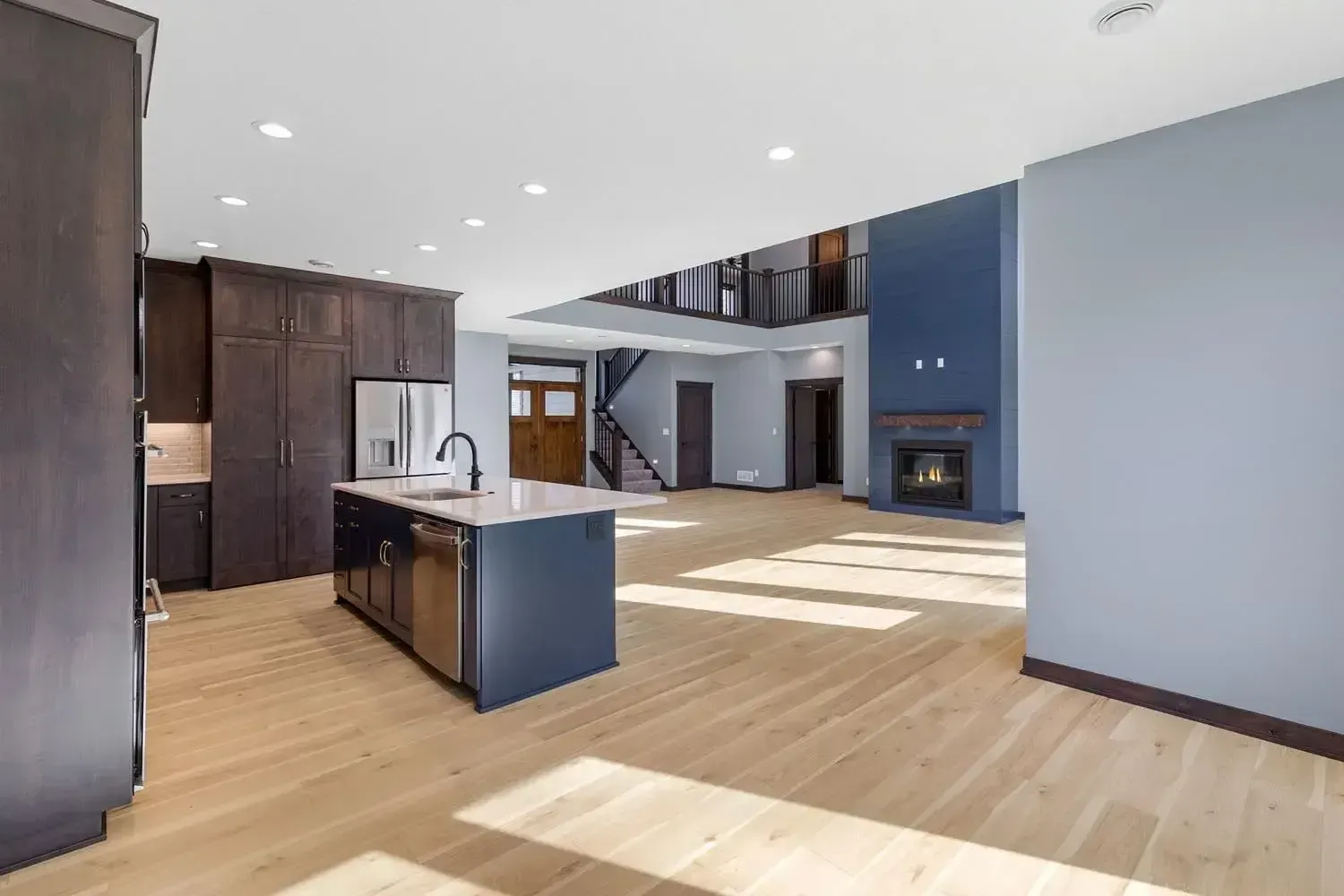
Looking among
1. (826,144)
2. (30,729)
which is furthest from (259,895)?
(826,144)

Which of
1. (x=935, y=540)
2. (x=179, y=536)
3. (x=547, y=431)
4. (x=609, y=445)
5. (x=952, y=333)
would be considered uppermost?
(x=952, y=333)

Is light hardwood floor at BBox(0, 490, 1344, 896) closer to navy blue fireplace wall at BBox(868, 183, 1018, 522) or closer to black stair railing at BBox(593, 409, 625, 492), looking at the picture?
navy blue fireplace wall at BBox(868, 183, 1018, 522)

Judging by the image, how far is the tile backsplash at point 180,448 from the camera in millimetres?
5273

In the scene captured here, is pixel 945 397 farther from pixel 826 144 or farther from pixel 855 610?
pixel 826 144

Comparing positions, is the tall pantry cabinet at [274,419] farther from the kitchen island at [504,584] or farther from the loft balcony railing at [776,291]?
the loft balcony railing at [776,291]

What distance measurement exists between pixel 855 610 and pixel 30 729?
4.09 m

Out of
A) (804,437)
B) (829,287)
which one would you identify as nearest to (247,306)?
(829,287)

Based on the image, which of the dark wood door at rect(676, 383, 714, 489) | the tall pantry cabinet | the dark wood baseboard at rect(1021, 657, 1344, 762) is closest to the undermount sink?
the tall pantry cabinet

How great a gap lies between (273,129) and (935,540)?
6.90 metres

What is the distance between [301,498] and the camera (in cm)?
554

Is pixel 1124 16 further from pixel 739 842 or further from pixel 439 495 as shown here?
pixel 439 495

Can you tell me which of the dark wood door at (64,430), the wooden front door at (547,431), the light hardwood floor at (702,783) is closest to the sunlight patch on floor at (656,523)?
the wooden front door at (547,431)

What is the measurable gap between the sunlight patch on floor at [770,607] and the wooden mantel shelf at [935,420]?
4996mm

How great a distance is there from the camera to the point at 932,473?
9.39 m
